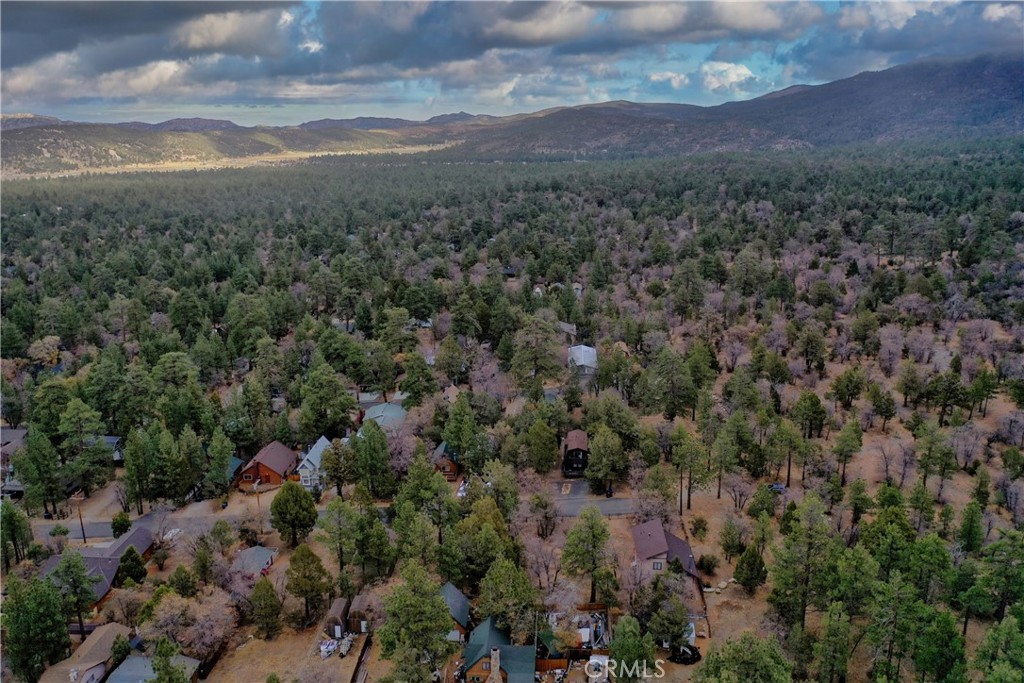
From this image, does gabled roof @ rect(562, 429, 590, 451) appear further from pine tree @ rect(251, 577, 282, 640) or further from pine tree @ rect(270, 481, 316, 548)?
pine tree @ rect(251, 577, 282, 640)

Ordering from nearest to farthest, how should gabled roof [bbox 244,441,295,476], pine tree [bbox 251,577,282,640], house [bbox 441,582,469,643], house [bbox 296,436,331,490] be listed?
house [bbox 441,582,469,643] < pine tree [bbox 251,577,282,640] < house [bbox 296,436,331,490] < gabled roof [bbox 244,441,295,476]

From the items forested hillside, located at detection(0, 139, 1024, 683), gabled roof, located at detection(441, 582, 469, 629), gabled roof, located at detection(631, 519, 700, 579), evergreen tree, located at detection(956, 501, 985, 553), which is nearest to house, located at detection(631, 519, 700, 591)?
gabled roof, located at detection(631, 519, 700, 579)

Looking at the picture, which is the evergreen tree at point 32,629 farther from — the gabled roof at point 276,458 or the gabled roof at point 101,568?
the gabled roof at point 276,458

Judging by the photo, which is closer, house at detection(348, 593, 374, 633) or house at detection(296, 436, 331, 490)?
house at detection(348, 593, 374, 633)

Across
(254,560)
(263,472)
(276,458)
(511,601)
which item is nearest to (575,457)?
(511,601)

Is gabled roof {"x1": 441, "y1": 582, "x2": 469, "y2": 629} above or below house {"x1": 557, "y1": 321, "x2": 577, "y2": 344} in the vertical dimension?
below

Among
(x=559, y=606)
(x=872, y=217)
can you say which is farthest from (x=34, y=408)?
(x=872, y=217)

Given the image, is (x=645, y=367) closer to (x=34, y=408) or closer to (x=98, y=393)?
(x=98, y=393)

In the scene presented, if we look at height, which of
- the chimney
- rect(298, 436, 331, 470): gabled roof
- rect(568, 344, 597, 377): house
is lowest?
the chimney

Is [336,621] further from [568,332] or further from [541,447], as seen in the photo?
[568,332]
